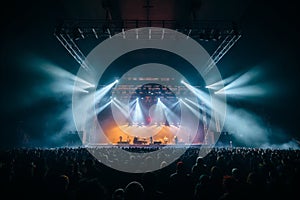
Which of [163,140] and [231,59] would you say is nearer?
[231,59]

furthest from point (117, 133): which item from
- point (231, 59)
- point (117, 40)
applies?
Result: point (231, 59)

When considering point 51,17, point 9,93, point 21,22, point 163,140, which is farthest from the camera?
point 163,140

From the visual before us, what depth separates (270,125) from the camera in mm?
16266

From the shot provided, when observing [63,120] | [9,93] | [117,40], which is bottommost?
[63,120]

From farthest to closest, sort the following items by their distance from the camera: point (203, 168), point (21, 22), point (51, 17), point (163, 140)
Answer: point (163, 140), point (51, 17), point (21, 22), point (203, 168)

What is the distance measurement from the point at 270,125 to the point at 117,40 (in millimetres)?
13114

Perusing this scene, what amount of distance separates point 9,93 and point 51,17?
5.17 metres

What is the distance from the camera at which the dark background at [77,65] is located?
10.2 m

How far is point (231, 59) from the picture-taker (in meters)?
15.0

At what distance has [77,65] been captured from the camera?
1573 centimetres

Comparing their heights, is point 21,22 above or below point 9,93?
above

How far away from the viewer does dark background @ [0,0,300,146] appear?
1018cm

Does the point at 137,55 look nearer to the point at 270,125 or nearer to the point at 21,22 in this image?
the point at 21,22

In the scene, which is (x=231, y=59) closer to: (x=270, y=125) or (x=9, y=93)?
(x=270, y=125)
